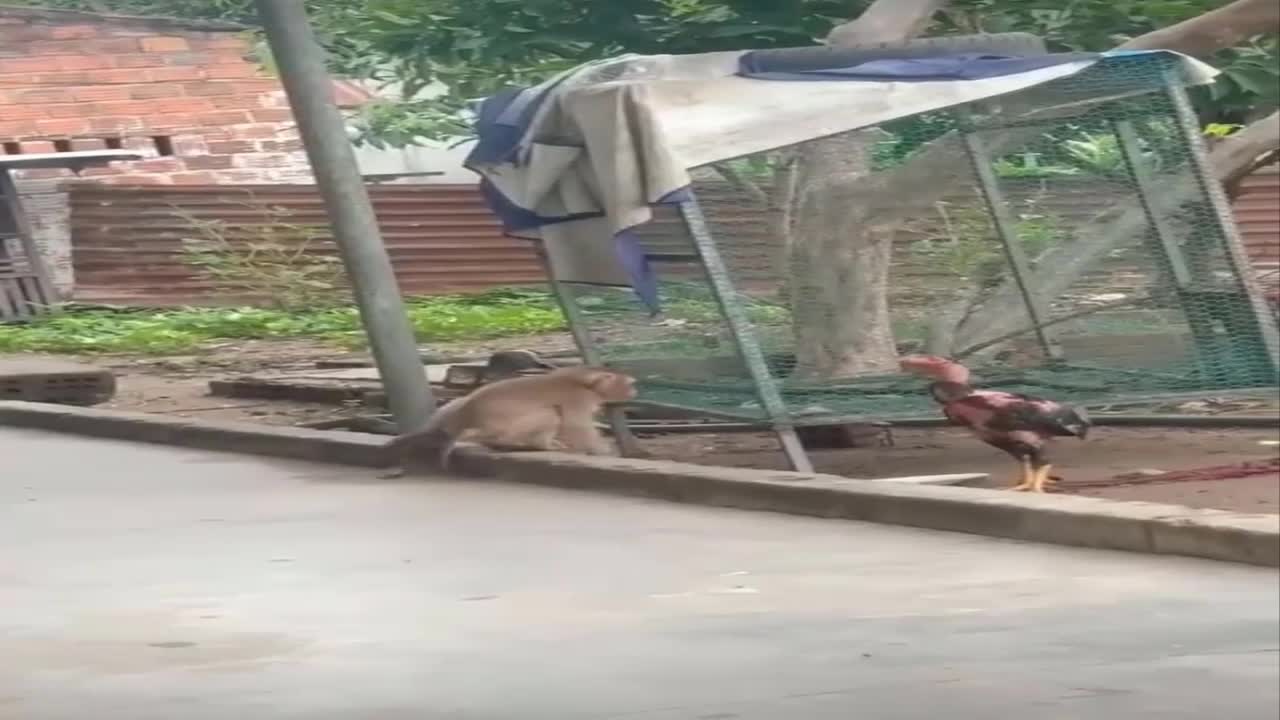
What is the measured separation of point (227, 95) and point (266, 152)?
35.1 inches

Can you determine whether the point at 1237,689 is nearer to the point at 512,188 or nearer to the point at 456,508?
the point at 456,508

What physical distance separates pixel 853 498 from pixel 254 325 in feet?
48.1

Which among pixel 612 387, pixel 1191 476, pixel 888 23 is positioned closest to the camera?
pixel 1191 476

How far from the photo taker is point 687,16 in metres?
13.3

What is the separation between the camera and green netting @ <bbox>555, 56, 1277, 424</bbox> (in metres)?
9.02

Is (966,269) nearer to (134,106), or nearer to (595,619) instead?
(595,619)

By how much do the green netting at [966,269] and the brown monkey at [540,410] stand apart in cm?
40

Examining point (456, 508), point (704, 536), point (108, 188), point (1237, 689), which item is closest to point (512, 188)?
point (456, 508)

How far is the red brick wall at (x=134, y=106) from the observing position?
24359 millimetres

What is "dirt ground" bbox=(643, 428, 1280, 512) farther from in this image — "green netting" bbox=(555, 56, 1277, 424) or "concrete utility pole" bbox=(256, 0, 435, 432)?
"concrete utility pole" bbox=(256, 0, 435, 432)

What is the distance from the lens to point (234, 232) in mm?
24312

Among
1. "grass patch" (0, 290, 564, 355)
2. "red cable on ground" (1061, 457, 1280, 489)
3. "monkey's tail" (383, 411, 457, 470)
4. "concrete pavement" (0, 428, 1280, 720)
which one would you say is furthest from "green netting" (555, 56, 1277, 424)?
"grass patch" (0, 290, 564, 355)

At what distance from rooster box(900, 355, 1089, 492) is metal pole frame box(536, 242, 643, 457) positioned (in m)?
2.15

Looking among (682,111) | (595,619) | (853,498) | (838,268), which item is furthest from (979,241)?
(595,619)
